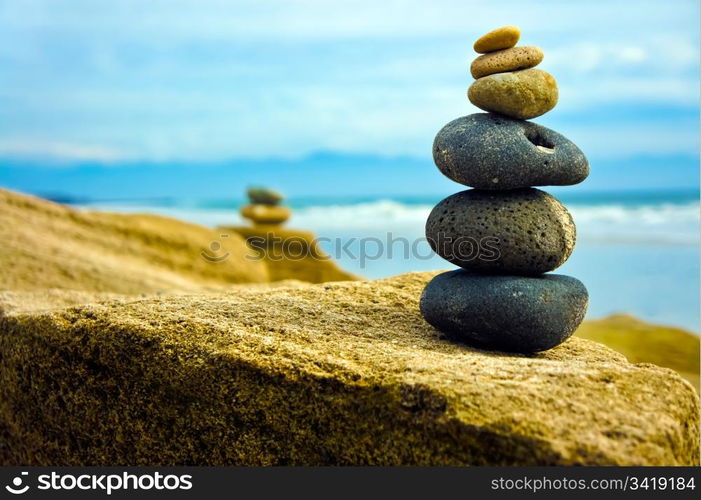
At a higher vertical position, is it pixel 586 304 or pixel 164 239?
pixel 164 239

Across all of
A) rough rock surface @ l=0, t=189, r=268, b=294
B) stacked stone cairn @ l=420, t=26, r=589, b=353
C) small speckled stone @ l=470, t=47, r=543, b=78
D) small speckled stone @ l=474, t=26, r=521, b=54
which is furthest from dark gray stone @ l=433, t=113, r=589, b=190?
rough rock surface @ l=0, t=189, r=268, b=294

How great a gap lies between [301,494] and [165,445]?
113 centimetres

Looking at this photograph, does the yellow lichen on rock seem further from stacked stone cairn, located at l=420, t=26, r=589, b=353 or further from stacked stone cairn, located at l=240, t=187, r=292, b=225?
stacked stone cairn, located at l=240, t=187, r=292, b=225

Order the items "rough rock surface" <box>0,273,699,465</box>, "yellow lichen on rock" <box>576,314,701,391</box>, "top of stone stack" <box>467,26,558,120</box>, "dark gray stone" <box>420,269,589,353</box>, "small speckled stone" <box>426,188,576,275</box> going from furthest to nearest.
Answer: "yellow lichen on rock" <box>576,314,701,391</box>, "top of stone stack" <box>467,26,558,120</box>, "small speckled stone" <box>426,188,576,275</box>, "dark gray stone" <box>420,269,589,353</box>, "rough rock surface" <box>0,273,699,465</box>

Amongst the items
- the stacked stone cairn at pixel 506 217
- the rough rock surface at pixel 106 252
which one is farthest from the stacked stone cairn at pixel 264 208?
the stacked stone cairn at pixel 506 217

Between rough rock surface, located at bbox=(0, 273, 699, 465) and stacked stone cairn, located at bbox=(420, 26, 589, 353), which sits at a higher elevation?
stacked stone cairn, located at bbox=(420, 26, 589, 353)

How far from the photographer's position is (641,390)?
336cm

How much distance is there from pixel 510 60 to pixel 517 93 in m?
0.24

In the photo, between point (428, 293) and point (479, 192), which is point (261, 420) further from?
point (479, 192)

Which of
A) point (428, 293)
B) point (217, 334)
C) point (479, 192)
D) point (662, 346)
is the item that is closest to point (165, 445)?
point (217, 334)

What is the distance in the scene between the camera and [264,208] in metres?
14.6

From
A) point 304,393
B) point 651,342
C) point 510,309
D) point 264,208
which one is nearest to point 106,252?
point 264,208

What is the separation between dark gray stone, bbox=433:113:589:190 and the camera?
4.13m

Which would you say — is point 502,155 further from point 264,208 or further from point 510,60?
point 264,208
